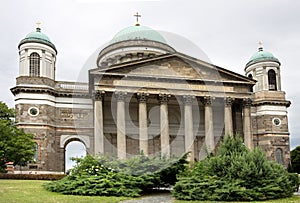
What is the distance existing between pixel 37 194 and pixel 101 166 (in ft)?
15.5

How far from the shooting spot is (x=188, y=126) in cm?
4372

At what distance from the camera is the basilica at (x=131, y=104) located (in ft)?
140

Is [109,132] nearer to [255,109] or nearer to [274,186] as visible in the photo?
[255,109]

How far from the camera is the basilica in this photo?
1686 inches

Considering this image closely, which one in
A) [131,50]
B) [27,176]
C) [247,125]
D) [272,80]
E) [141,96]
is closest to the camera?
[27,176]

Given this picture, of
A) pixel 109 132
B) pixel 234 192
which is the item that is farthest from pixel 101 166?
pixel 109 132

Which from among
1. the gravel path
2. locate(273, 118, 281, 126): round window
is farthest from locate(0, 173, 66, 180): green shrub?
locate(273, 118, 281, 126): round window

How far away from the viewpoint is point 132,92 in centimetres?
4316

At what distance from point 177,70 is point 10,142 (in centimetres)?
2090

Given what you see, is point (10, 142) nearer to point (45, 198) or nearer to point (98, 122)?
point (98, 122)

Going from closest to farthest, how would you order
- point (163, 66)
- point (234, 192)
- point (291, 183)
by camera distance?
point (234, 192) → point (291, 183) → point (163, 66)

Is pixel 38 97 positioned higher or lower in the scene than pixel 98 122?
higher

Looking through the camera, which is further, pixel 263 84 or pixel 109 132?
pixel 263 84

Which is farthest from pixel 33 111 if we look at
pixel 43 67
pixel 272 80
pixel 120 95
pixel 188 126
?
pixel 272 80
